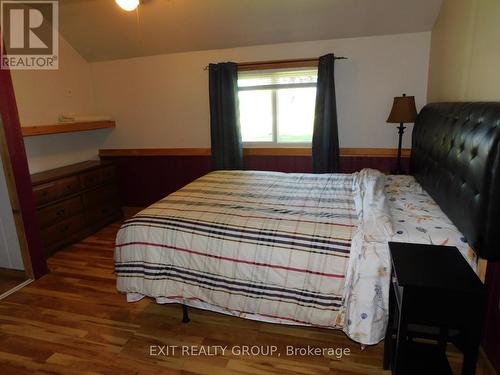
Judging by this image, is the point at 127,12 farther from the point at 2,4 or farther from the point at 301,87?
the point at 301,87

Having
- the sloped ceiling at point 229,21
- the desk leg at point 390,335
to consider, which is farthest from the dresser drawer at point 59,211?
the desk leg at point 390,335

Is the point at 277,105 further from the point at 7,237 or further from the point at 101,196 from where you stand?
the point at 7,237

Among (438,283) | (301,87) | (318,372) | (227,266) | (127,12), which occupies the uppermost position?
(127,12)

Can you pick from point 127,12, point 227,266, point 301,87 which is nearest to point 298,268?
point 227,266

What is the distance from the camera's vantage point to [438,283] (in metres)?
1.23

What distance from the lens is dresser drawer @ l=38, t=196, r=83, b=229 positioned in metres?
3.11

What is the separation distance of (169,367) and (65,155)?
307cm

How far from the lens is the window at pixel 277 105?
11.9 feet

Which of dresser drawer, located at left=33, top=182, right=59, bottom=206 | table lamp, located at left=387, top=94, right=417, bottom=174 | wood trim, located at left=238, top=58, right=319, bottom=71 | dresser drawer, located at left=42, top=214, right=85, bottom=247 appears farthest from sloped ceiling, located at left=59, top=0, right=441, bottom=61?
dresser drawer, located at left=42, top=214, right=85, bottom=247

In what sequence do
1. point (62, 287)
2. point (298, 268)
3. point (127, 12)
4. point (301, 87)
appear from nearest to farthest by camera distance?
point (298, 268) < point (62, 287) < point (127, 12) < point (301, 87)

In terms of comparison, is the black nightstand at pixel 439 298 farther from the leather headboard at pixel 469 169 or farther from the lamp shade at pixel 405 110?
the lamp shade at pixel 405 110

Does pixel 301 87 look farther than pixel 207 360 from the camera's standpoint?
Yes

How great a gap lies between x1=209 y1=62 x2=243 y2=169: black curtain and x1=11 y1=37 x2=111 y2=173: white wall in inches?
64.7

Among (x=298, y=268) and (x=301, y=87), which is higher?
(x=301, y=87)
